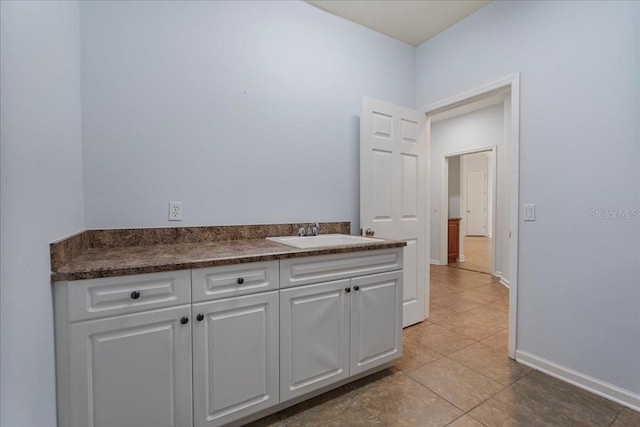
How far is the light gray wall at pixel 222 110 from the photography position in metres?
1.56

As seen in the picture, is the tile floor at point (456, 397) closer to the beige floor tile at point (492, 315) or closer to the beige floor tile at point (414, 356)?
the beige floor tile at point (414, 356)

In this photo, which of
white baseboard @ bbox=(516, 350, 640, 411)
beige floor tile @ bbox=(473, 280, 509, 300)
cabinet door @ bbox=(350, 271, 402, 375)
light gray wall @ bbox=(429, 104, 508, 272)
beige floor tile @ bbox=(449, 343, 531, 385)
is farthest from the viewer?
light gray wall @ bbox=(429, 104, 508, 272)

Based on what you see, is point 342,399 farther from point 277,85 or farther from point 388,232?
point 277,85

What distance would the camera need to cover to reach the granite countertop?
3.45 ft

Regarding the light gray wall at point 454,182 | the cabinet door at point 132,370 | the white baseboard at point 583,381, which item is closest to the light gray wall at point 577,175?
the white baseboard at point 583,381

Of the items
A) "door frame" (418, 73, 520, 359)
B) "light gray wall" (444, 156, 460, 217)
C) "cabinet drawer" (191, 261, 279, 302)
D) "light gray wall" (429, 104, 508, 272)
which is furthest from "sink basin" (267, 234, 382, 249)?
"light gray wall" (444, 156, 460, 217)

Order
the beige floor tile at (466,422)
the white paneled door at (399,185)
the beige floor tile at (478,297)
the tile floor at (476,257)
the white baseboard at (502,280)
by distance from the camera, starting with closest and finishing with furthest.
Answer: the beige floor tile at (466,422) → the white paneled door at (399,185) → the beige floor tile at (478,297) → the white baseboard at (502,280) → the tile floor at (476,257)

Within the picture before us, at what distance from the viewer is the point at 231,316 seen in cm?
130

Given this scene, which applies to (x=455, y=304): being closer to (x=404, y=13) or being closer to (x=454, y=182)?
(x=404, y=13)

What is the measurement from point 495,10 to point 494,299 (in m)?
2.89

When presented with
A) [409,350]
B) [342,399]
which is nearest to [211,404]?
[342,399]

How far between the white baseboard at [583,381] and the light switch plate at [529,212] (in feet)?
3.11

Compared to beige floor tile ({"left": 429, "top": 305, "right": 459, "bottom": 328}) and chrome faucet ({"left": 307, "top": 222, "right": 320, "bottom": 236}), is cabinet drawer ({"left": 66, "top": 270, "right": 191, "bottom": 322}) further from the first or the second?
beige floor tile ({"left": 429, "top": 305, "right": 459, "bottom": 328})

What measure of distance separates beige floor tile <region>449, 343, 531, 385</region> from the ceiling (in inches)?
106
